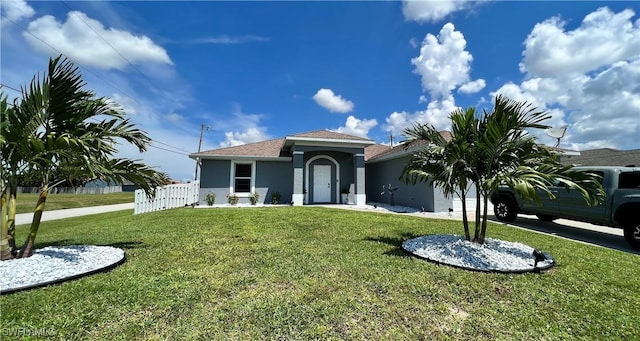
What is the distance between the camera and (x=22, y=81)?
3986 mm

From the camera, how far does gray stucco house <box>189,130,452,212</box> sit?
47.8ft

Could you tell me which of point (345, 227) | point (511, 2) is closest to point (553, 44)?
point (511, 2)

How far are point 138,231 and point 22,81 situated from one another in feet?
14.3

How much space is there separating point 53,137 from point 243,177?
1190 cm

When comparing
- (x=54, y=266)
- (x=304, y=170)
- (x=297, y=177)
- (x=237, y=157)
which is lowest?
(x=54, y=266)

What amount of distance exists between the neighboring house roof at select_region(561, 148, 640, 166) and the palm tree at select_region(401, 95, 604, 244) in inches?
731

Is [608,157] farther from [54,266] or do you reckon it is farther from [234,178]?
[54,266]

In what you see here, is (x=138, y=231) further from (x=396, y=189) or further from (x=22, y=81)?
(x=396, y=189)

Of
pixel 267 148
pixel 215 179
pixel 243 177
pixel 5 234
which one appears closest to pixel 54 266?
pixel 5 234

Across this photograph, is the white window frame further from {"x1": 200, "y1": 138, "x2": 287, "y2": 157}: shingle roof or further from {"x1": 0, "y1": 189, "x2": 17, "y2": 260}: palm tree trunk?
{"x1": 0, "y1": 189, "x2": 17, "y2": 260}: palm tree trunk

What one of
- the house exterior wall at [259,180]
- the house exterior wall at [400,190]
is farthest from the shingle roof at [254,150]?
the house exterior wall at [400,190]

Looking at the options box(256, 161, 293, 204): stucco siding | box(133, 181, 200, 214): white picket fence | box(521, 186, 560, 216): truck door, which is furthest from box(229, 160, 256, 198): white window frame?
box(521, 186, 560, 216): truck door

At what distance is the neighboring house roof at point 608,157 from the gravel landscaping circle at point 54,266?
24778 mm

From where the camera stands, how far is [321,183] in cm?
1648
